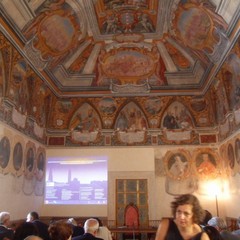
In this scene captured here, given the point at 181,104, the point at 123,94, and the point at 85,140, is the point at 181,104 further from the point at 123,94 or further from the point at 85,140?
the point at 85,140

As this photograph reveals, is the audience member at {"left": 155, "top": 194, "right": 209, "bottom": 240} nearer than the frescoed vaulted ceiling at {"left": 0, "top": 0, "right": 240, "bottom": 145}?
Yes

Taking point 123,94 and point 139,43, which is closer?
point 139,43

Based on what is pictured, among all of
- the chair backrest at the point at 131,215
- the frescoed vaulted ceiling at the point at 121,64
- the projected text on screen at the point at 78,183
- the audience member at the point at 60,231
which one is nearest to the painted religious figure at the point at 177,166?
the frescoed vaulted ceiling at the point at 121,64

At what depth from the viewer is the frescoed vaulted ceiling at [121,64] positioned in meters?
10.7

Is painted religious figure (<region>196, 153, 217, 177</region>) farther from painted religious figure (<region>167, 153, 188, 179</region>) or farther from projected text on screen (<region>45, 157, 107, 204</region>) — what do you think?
projected text on screen (<region>45, 157, 107, 204</region>)

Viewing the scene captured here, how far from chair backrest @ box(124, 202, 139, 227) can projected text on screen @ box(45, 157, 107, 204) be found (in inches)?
49.7

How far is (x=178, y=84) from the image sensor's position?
611 inches

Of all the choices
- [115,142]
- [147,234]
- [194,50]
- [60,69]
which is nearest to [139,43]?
[194,50]

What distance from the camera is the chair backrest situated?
14442 mm

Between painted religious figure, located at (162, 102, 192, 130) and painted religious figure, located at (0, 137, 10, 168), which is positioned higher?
painted religious figure, located at (162, 102, 192, 130)

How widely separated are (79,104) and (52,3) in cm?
674

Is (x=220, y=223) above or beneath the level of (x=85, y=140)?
beneath

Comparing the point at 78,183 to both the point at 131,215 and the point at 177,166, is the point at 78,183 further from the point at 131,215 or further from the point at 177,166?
the point at 177,166

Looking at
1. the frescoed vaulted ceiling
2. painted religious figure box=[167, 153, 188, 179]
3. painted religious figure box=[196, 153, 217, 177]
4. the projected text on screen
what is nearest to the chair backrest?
the projected text on screen
